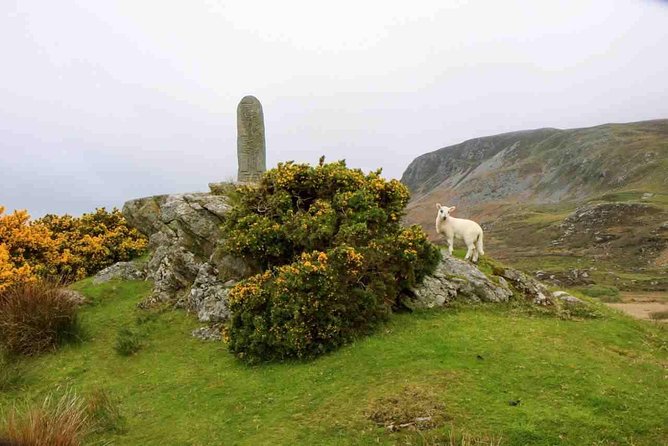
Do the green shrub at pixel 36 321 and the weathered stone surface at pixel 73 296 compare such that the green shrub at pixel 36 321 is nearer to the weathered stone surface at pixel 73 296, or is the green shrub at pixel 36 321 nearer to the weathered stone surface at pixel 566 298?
the weathered stone surface at pixel 73 296

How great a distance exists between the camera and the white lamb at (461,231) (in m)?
15.5

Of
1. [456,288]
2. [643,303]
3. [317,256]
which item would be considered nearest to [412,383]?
[317,256]

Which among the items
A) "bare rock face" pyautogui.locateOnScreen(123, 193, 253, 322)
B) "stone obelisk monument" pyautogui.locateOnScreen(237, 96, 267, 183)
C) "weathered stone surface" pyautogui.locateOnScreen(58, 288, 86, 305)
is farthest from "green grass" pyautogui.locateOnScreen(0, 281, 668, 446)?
"stone obelisk monument" pyautogui.locateOnScreen(237, 96, 267, 183)

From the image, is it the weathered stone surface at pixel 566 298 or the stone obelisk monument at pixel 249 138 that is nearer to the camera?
the weathered stone surface at pixel 566 298

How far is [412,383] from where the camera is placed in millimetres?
8383

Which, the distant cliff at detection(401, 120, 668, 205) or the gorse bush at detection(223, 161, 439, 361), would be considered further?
the distant cliff at detection(401, 120, 668, 205)

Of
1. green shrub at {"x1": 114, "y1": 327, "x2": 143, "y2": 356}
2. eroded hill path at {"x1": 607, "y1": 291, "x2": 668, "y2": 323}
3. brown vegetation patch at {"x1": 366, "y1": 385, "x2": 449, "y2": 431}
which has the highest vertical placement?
brown vegetation patch at {"x1": 366, "y1": 385, "x2": 449, "y2": 431}

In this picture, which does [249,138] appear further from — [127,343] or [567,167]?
[567,167]

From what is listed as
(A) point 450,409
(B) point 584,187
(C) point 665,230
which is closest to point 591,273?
(C) point 665,230

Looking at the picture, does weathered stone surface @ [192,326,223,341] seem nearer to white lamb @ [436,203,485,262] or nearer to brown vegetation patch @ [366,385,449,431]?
brown vegetation patch @ [366,385,449,431]

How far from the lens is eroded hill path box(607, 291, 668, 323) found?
32156mm

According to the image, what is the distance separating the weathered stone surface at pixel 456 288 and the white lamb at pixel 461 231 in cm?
160

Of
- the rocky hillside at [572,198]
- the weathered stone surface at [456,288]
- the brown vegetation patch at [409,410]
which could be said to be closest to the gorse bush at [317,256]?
the weathered stone surface at [456,288]

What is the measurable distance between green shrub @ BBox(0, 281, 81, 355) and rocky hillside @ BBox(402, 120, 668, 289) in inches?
1989
